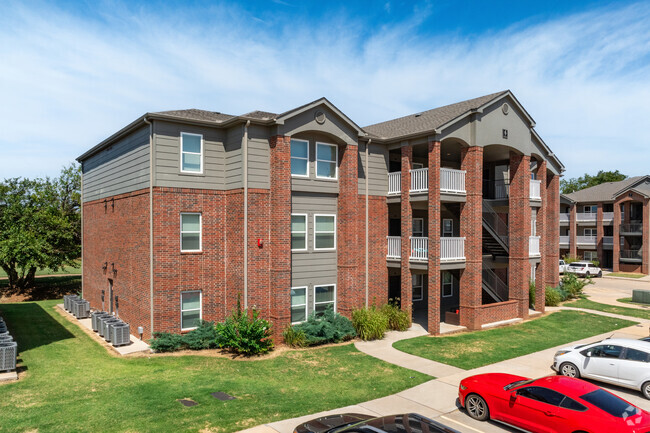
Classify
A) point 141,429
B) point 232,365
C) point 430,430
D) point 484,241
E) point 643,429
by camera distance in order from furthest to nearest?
1. point 484,241
2. point 232,365
3. point 141,429
4. point 643,429
5. point 430,430

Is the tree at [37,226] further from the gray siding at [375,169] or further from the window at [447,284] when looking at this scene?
the window at [447,284]

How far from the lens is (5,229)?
1172 inches

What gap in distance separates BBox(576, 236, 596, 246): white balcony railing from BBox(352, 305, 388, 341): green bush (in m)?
44.4

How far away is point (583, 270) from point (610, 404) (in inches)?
1641

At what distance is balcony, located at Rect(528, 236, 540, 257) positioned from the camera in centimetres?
2503

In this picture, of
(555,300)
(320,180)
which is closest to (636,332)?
(555,300)

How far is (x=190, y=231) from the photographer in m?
18.5

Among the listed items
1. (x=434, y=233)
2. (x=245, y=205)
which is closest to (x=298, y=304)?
(x=245, y=205)

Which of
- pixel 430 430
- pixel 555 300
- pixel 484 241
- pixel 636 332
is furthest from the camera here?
pixel 555 300

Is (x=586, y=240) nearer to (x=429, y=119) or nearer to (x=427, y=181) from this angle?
(x=429, y=119)

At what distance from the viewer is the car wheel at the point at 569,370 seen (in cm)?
1464

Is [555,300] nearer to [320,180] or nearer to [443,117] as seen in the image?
[443,117]

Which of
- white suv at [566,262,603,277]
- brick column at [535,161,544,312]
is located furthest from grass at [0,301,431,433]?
white suv at [566,262,603,277]

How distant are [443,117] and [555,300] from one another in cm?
1516
